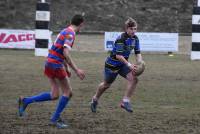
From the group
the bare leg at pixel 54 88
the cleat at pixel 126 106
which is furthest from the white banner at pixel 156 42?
the bare leg at pixel 54 88

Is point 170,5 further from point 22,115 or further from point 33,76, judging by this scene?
point 22,115

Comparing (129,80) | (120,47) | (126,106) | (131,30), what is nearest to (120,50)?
(120,47)

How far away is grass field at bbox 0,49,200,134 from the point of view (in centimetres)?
A: 959

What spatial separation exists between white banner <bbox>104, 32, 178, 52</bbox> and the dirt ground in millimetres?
9068

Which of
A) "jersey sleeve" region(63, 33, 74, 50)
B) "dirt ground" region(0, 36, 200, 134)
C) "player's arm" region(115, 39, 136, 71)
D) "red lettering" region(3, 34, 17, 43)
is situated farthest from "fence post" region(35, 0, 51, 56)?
"jersey sleeve" region(63, 33, 74, 50)

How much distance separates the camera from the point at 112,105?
12.4 m

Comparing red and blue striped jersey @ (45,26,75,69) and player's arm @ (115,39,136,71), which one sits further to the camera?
player's arm @ (115,39,136,71)

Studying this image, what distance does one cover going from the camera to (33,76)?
1792 cm

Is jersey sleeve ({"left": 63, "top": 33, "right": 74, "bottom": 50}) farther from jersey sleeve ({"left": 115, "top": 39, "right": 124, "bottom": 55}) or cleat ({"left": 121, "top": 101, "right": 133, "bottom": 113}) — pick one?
cleat ({"left": 121, "top": 101, "right": 133, "bottom": 113})

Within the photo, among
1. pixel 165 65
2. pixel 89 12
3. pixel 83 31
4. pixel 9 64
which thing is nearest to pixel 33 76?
pixel 9 64

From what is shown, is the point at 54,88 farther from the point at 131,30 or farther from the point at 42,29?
the point at 42,29

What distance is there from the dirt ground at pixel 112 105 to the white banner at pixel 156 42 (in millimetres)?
9068

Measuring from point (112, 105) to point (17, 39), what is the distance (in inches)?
738

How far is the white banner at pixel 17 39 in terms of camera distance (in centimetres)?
3012
